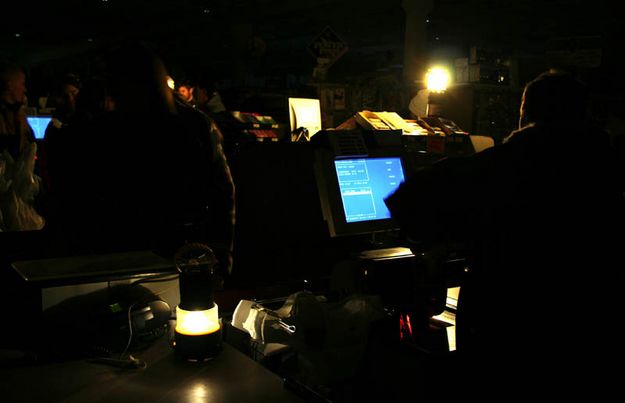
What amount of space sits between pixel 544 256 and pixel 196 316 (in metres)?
0.96

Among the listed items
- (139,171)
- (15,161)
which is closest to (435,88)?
(139,171)

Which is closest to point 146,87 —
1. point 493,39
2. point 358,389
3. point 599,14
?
point 358,389

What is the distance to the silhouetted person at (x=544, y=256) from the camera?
1.58 m

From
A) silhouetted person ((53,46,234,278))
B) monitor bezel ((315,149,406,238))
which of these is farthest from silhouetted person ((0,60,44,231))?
monitor bezel ((315,149,406,238))

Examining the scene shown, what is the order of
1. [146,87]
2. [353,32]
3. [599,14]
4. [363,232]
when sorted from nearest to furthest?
1. [363,232]
2. [146,87]
3. [599,14]
4. [353,32]

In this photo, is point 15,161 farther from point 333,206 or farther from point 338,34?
point 338,34

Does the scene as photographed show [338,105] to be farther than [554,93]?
Yes

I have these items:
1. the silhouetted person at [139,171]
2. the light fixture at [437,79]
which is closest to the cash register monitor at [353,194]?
the silhouetted person at [139,171]

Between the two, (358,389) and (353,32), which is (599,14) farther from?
(358,389)

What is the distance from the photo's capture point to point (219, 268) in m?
1.97

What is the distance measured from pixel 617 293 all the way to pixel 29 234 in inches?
64.4

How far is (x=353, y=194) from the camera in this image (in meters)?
2.21

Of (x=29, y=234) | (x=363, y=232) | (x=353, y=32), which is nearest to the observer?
(x=29, y=234)

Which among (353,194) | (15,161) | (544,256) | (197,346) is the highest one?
(15,161)
